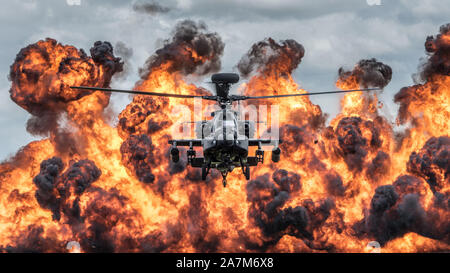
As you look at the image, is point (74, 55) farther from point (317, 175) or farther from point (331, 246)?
point (331, 246)

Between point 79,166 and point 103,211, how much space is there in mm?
7685

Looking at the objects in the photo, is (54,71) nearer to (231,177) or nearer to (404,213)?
(231,177)

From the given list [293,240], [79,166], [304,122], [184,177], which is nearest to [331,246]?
[293,240]

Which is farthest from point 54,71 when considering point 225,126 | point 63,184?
point 225,126

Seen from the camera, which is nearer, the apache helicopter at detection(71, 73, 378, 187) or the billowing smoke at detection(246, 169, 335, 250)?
the apache helicopter at detection(71, 73, 378, 187)

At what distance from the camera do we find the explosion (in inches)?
2724

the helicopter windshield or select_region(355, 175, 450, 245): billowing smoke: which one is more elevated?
the helicopter windshield

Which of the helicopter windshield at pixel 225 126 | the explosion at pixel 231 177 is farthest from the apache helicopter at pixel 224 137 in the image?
the explosion at pixel 231 177

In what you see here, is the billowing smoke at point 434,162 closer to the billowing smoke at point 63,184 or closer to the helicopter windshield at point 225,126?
the helicopter windshield at point 225,126

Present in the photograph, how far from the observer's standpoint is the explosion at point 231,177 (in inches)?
2724

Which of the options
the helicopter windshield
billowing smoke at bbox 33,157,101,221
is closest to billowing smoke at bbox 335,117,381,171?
billowing smoke at bbox 33,157,101,221

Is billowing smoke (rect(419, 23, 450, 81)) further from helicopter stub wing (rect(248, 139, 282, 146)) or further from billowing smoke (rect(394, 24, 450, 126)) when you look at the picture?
helicopter stub wing (rect(248, 139, 282, 146))

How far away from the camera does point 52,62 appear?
6975 cm

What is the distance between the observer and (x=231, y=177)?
72.0m
